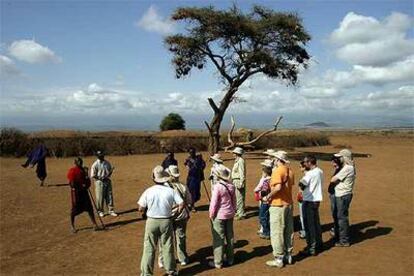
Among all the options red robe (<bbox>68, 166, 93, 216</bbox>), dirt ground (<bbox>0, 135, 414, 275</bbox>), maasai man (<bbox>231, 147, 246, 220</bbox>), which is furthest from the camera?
maasai man (<bbox>231, 147, 246, 220</bbox>)

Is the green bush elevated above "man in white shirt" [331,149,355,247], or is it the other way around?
the green bush

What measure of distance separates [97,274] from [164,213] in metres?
1.83

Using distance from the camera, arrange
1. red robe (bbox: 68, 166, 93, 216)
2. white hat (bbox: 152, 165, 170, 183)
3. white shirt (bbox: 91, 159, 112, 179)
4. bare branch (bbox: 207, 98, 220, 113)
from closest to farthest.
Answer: white hat (bbox: 152, 165, 170, 183) → red robe (bbox: 68, 166, 93, 216) → white shirt (bbox: 91, 159, 112, 179) → bare branch (bbox: 207, 98, 220, 113)

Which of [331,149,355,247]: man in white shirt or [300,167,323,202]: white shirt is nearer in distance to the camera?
[300,167,323,202]: white shirt

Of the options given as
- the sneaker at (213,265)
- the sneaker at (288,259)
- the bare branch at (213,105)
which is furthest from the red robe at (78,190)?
the bare branch at (213,105)

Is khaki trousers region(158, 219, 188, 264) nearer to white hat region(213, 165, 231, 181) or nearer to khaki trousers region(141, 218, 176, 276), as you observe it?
khaki trousers region(141, 218, 176, 276)

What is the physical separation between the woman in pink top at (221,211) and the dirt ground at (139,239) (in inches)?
15.7

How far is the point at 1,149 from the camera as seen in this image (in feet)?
103

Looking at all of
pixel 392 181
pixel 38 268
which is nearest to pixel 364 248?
pixel 38 268

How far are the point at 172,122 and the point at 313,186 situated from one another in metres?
39.7

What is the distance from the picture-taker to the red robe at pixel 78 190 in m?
11.3

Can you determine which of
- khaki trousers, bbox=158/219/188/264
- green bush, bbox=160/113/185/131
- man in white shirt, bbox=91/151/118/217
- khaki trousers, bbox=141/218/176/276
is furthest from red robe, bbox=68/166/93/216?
green bush, bbox=160/113/185/131

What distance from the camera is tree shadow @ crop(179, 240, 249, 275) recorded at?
28.3 feet

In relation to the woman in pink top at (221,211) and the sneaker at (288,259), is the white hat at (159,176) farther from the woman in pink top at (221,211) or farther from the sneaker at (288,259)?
the sneaker at (288,259)
